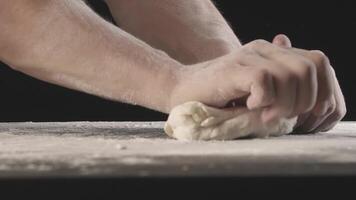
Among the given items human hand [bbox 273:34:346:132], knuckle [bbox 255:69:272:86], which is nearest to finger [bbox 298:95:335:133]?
human hand [bbox 273:34:346:132]

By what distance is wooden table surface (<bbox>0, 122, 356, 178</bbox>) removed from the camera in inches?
25.7

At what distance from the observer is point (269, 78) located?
854mm

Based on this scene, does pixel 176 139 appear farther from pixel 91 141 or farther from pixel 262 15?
pixel 262 15

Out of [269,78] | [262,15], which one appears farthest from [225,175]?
[262,15]

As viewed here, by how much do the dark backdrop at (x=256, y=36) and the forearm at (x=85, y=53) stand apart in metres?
0.76

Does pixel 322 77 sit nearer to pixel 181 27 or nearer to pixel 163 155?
pixel 163 155

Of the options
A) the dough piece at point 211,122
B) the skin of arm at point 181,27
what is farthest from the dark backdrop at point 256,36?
the dough piece at point 211,122

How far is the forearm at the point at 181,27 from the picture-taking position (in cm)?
125

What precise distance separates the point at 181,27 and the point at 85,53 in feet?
1.05

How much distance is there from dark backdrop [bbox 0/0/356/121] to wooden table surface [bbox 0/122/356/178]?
2.40ft

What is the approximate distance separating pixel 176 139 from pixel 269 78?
19 cm

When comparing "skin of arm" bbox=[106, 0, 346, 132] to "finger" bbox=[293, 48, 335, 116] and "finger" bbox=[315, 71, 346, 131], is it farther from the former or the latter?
"finger" bbox=[293, 48, 335, 116]

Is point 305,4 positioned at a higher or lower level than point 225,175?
lower

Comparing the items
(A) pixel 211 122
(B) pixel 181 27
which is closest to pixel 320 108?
(A) pixel 211 122
